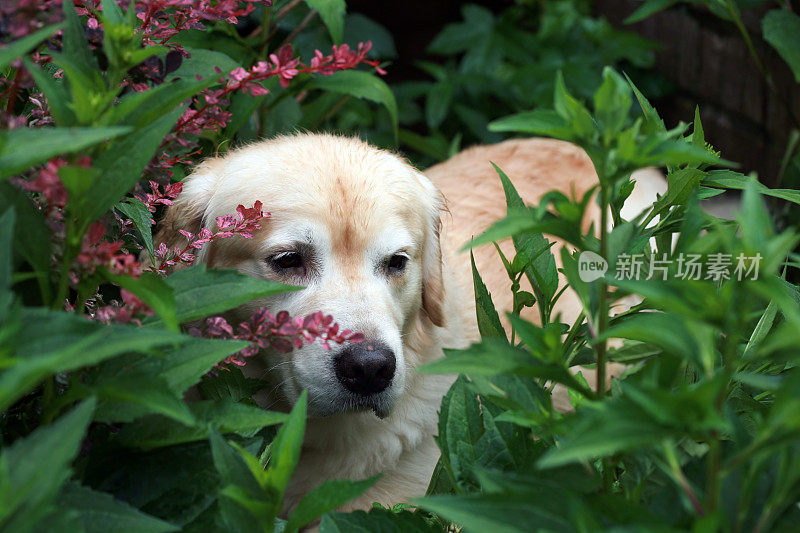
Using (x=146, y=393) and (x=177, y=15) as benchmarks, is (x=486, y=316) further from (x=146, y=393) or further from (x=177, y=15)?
(x=177, y=15)

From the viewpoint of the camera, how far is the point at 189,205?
2389 mm

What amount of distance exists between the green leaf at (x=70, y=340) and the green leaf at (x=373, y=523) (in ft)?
1.43

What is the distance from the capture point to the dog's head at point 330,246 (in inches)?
79.4

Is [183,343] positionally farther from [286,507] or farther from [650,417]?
[286,507]

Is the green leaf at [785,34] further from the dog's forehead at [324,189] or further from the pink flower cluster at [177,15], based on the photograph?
the pink flower cluster at [177,15]

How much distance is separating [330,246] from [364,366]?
380mm

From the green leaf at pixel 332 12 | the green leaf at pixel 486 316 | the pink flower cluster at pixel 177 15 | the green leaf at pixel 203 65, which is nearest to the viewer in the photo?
the pink flower cluster at pixel 177 15

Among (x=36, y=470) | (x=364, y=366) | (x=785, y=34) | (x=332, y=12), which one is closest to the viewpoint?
(x=36, y=470)

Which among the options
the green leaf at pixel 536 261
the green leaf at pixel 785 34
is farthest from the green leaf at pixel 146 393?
the green leaf at pixel 785 34

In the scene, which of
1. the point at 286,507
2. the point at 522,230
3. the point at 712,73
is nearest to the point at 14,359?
the point at 522,230

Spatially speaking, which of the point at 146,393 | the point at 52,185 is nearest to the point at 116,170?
the point at 52,185

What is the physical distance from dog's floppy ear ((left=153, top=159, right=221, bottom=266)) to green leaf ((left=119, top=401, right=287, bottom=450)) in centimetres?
118

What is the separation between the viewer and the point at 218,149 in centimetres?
252

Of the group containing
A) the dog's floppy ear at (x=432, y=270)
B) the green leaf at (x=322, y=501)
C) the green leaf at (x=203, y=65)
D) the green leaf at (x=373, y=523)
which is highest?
the green leaf at (x=203, y=65)
